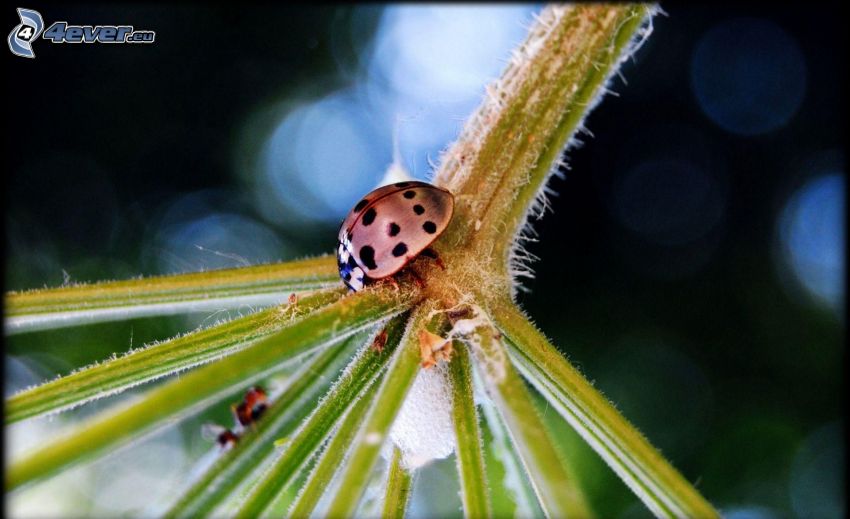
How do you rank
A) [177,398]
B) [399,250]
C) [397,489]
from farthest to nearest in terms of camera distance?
1. [399,250]
2. [397,489]
3. [177,398]

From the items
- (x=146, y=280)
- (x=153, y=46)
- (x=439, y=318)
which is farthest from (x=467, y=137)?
(x=153, y=46)

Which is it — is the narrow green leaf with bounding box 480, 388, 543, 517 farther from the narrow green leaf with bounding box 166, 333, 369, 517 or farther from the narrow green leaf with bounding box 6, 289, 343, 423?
the narrow green leaf with bounding box 6, 289, 343, 423

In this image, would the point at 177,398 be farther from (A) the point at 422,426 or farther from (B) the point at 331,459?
(A) the point at 422,426

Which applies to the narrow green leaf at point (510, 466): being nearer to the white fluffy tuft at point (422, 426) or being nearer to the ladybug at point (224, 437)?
the white fluffy tuft at point (422, 426)

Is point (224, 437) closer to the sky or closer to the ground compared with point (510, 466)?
closer to the sky

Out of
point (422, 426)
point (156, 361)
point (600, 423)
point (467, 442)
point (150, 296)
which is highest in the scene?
point (150, 296)

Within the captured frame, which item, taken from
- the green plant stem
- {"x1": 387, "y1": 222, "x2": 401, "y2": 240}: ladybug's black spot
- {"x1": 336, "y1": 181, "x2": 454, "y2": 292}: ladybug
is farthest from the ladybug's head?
the green plant stem

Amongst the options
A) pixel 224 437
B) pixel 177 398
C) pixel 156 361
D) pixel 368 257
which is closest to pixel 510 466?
pixel 368 257
